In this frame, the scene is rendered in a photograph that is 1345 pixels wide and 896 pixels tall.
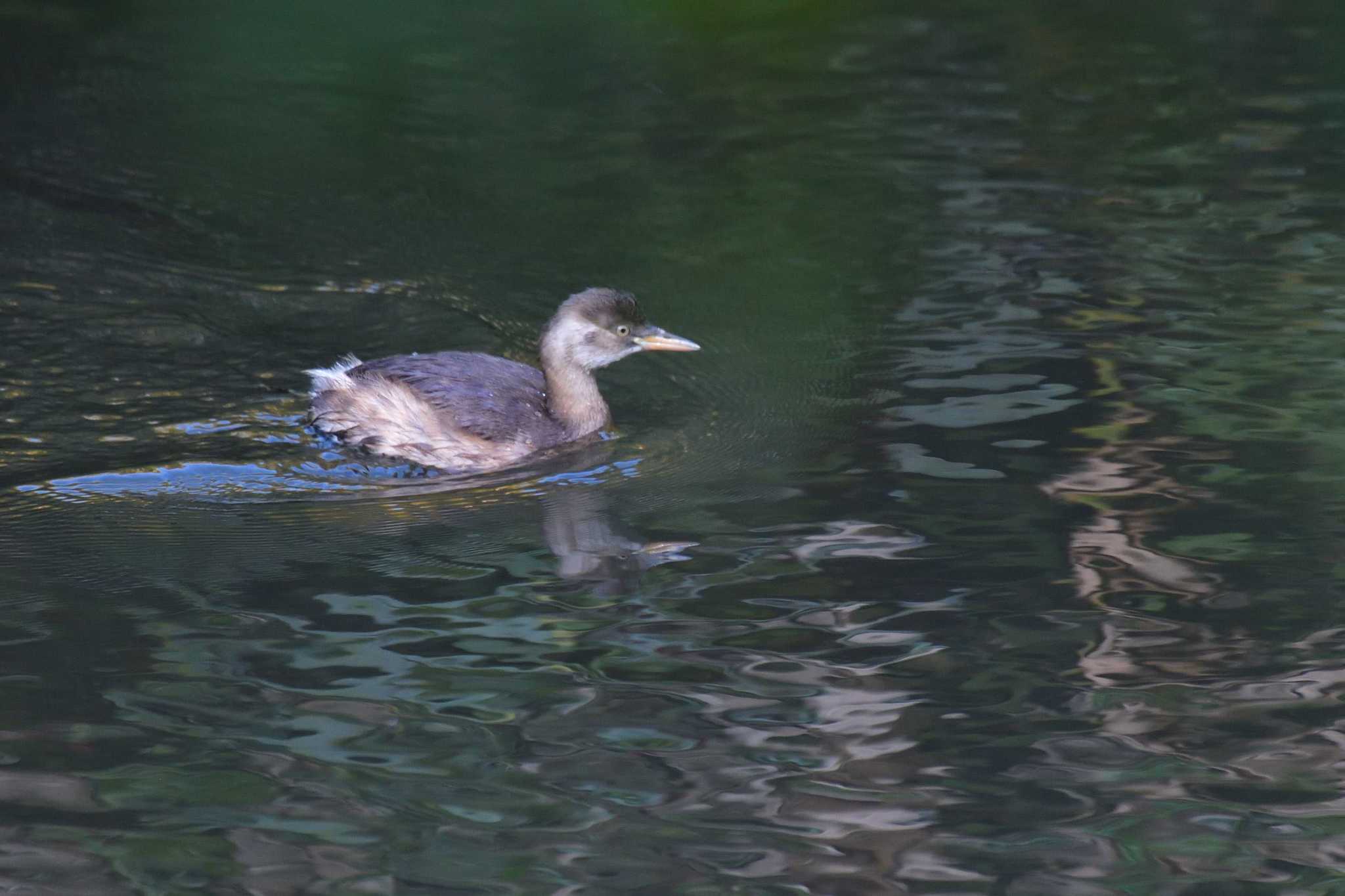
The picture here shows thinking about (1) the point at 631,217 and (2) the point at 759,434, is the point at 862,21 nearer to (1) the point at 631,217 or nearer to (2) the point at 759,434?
(1) the point at 631,217

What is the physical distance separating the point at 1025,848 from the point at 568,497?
10.1 ft

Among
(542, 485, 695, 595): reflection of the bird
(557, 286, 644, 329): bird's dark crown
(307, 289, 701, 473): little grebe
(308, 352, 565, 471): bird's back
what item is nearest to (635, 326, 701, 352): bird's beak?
(307, 289, 701, 473): little grebe

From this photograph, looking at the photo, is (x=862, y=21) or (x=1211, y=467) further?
(x=862, y=21)

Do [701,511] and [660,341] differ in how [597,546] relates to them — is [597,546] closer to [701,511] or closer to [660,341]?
[701,511]

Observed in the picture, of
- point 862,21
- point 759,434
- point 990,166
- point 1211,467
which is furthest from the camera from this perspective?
point 862,21

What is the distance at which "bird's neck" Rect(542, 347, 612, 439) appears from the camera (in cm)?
823

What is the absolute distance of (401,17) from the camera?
18.4 metres

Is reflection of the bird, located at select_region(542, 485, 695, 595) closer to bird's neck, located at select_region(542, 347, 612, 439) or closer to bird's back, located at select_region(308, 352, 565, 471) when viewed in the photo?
bird's back, located at select_region(308, 352, 565, 471)

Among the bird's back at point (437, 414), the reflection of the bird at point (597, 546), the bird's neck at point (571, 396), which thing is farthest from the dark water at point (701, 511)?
the bird's neck at point (571, 396)

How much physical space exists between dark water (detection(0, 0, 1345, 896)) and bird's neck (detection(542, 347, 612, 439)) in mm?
363

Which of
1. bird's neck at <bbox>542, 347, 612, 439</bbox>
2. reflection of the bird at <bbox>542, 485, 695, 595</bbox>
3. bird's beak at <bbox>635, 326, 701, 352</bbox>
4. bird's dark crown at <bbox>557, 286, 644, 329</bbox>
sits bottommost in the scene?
reflection of the bird at <bbox>542, 485, 695, 595</bbox>

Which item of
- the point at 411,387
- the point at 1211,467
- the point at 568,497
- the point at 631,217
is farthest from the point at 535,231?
the point at 1211,467

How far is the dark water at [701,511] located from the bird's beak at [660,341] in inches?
12.1

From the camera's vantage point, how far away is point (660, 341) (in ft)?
27.8
